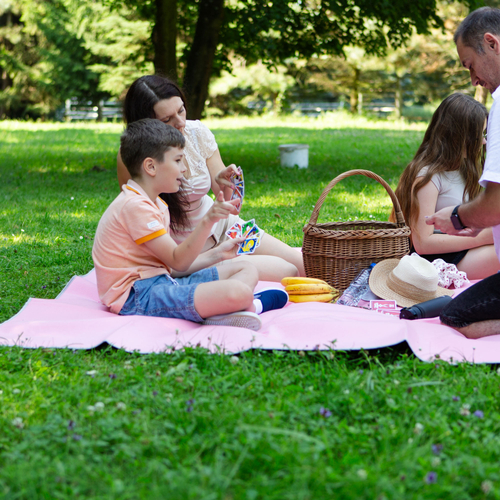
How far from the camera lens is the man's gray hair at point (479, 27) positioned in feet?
9.41

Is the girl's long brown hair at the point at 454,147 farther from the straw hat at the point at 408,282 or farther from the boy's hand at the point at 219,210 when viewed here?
the boy's hand at the point at 219,210

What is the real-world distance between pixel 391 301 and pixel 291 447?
1801mm

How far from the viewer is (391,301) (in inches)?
138

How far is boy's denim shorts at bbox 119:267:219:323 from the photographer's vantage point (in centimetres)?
312

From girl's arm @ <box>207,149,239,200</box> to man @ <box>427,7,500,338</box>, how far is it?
135 centimetres

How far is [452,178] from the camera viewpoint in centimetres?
396

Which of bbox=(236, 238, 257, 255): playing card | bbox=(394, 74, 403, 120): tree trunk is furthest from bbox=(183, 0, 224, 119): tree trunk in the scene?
bbox=(394, 74, 403, 120): tree trunk

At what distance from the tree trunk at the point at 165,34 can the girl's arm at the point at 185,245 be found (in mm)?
7237

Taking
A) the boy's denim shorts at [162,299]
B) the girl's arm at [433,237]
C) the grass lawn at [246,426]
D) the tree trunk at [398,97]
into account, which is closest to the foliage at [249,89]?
the tree trunk at [398,97]

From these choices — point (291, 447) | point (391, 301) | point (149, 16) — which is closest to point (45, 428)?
point (291, 447)

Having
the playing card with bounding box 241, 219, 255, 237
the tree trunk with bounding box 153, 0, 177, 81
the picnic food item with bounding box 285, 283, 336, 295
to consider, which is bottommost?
the picnic food item with bounding box 285, 283, 336, 295

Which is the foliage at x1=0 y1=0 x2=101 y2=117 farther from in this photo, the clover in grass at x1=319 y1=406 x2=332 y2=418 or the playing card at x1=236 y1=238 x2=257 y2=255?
the clover in grass at x1=319 y1=406 x2=332 y2=418

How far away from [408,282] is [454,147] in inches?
42.8

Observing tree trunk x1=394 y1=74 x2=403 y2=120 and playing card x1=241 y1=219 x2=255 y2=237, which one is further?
tree trunk x1=394 y1=74 x2=403 y2=120
